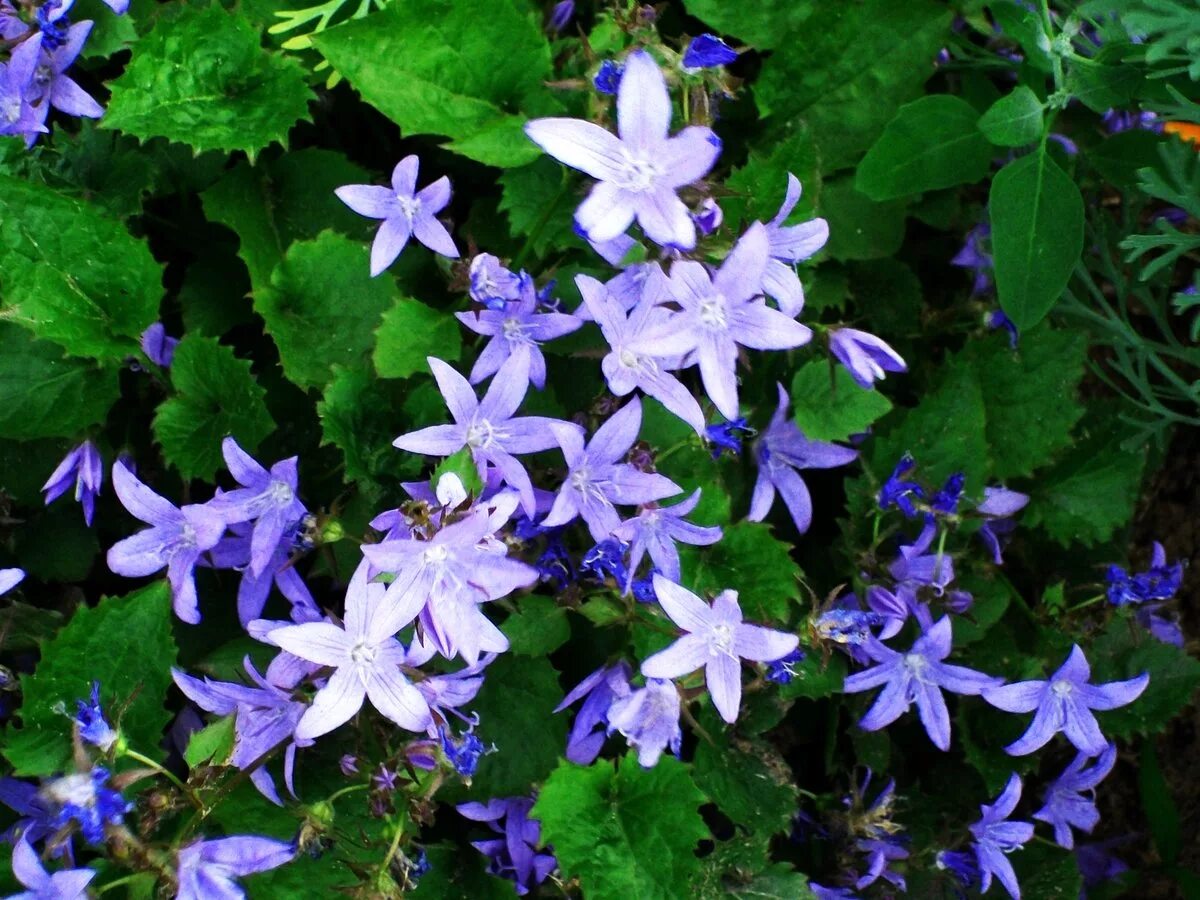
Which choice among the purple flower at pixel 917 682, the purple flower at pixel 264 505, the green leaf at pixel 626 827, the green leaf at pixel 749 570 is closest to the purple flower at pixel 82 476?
the purple flower at pixel 264 505

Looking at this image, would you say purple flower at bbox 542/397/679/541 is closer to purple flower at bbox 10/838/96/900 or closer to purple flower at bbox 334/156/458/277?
purple flower at bbox 334/156/458/277

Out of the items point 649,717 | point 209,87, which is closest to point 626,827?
point 649,717

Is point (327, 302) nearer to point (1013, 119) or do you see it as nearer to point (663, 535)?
point (663, 535)

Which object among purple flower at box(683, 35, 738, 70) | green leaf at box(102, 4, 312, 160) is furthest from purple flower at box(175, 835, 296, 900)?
purple flower at box(683, 35, 738, 70)

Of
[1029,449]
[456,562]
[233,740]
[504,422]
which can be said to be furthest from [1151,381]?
[233,740]

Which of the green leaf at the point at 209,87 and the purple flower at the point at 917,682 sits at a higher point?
the green leaf at the point at 209,87

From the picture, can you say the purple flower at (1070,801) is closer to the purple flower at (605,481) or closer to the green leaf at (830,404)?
the green leaf at (830,404)
